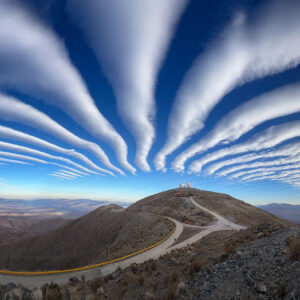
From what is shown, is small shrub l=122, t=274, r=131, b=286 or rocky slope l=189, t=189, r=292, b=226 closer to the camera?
small shrub l=122, t=274, r=131, b=286

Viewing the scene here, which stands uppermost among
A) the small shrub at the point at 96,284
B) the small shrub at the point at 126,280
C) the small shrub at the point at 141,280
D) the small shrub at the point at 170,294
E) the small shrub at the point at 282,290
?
the small shrub at the point at 282,290

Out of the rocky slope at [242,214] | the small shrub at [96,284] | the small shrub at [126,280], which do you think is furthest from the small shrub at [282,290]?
the rocky slope at [242,214]

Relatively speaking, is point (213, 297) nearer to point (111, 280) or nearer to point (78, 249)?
point (111, 280)

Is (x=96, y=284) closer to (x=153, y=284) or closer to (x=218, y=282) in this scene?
(x=153, y=284)

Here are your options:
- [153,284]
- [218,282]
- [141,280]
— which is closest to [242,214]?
[141,280]

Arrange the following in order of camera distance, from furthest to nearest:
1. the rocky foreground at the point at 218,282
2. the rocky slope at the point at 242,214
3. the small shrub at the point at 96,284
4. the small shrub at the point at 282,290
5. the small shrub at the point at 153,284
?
1. the rocky slope at the point at 242,214
2. the small shrub at the point at 96,284
3. the small shrub at the point at 153,284
4. the rocky foreground at the point at 218,282
5. the small shrub at the point at 282,290

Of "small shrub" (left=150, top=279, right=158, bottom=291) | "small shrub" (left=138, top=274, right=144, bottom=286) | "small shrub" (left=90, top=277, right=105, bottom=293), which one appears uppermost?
"small shrub" (left=150, top=279, right=158, bottom=291)

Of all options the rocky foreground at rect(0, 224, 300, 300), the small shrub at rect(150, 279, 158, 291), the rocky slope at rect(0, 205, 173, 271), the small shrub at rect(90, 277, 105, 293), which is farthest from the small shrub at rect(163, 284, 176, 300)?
the rocky slope at rect(0, 205, 173, 271)

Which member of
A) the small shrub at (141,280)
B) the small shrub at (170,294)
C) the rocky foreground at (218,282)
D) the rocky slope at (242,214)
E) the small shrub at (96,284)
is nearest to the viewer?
the rocky foreground at (218,282)

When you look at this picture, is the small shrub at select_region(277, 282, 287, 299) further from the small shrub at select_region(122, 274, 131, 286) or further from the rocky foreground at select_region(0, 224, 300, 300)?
the small shrub at select_region(122, 274, 131, 286)

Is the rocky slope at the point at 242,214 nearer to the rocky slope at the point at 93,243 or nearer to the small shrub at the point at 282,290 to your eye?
the rocky slope at the point at 93,243

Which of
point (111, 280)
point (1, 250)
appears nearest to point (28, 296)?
point (111, 280)
